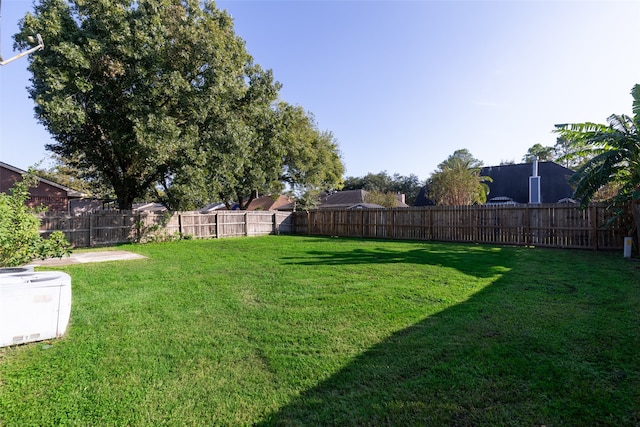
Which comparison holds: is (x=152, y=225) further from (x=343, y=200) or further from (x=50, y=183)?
(x=343, y=200)

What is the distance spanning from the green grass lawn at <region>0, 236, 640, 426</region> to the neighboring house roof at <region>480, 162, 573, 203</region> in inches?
910

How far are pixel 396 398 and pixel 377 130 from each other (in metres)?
21.0

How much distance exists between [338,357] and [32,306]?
3.08 metres

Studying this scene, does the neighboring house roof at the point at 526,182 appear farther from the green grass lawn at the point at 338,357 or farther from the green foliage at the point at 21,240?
the green foliage at the point at 21,240

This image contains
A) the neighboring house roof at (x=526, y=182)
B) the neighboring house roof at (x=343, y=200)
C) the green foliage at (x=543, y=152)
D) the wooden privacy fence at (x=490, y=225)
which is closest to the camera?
the wooden privacy fence at (x=490, y=225)

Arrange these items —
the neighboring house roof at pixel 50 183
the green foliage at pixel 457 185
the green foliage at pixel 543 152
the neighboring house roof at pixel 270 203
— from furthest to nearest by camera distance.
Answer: the neighboring house roof at pixel 270 203, the green foliage at pixel 543 152, the green foliage at pixel 457 185, the neighboring house roof at pixel 50 183

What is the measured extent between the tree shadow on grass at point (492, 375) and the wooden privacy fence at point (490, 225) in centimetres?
816

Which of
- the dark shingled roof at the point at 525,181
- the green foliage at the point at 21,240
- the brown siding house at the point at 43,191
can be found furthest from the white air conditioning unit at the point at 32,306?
the dark shingled roof at the point at 525,181

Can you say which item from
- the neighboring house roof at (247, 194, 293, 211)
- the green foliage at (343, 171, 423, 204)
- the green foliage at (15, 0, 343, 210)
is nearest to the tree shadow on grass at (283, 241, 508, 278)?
the green foliage at (15, 0, 343, 210)

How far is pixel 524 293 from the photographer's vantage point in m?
4.99

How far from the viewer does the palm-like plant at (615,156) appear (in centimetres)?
865

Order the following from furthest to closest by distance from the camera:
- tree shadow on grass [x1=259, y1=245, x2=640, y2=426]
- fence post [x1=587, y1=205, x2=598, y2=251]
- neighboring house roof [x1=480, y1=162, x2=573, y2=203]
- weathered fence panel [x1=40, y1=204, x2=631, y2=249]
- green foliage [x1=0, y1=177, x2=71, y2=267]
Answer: neighboring house roof [x1=480, y1=162, x2=573, y2=203]
weathered fence panel [x1=40, y1=204, x2=631, y2=249]
fence post [x1=587, y1=205, x2=598, y2=251]
green foliage [x1=0, y1=177, x2=71, y2=267]
tree shadow on grass [x1=259, y1=245, x2=640, y2=426]

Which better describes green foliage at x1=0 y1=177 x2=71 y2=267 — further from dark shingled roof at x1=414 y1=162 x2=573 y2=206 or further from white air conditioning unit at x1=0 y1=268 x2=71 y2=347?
dark shingled roof at x1=414 y1=162 x2=573 y2=206

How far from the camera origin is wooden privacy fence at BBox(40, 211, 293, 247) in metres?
12.9
